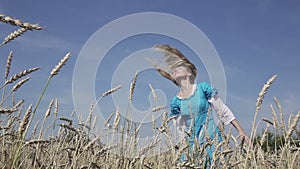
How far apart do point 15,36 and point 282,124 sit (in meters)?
1.46

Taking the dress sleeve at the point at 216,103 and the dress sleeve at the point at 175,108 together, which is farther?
the dress sleeve at the point at 175,108

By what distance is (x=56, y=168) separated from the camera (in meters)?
2.34

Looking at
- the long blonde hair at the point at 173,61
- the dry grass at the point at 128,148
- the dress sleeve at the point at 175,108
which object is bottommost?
the dry grass at the point at 128,148

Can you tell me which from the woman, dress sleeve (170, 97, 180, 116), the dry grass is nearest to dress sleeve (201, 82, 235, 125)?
the woman

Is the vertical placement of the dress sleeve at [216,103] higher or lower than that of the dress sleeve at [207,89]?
lower

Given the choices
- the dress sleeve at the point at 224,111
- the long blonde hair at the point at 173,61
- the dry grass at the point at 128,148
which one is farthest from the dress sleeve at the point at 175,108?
the dry grass at the point at 128,148

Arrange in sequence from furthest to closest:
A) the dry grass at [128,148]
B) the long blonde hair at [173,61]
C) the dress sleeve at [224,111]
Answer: the long blonde hair at [173,61] < the dress sleeve at [224,111] < the dry grass at [128,148]

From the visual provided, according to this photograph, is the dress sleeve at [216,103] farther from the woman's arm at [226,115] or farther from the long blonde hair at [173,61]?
the long blonde hair at [173,61]

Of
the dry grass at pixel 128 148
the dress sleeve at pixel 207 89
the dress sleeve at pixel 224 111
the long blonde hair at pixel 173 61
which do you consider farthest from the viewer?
the long blonde hair at pixel 173 61

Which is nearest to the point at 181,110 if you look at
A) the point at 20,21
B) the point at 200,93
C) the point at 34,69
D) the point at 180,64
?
the point at 200,93

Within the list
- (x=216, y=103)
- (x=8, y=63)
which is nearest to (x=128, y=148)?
(x=8, y=63)

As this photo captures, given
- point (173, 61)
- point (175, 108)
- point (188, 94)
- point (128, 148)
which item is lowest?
point (128, 148)

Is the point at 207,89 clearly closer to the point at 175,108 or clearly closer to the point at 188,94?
the point at 188,94

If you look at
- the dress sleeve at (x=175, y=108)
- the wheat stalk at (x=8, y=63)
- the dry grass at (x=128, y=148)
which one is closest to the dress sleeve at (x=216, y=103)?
the dress sleeve at (x=175, y=108)
